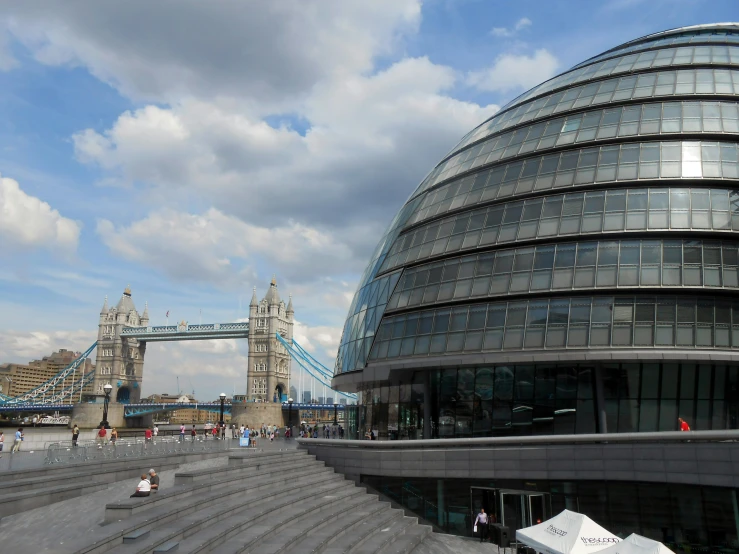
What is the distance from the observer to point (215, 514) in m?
20.4

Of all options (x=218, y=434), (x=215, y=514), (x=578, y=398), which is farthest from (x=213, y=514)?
(x=218, y=434)

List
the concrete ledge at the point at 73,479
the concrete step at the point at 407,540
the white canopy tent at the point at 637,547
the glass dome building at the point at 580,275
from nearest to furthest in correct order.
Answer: the white canopy tent at the point at 637,547 → the concrete ledge at the point at 73,479 → the concrete step at the point at 407,540 → the glass dome building at the point at 580,275

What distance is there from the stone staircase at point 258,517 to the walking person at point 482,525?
2.38 meters

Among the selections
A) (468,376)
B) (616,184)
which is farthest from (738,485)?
(616,184)

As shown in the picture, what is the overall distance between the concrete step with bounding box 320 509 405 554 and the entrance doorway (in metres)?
3.82

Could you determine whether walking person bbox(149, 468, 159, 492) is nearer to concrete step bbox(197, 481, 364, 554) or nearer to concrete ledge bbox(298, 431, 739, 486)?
concrete step bbox(197, 481, 364, 554)

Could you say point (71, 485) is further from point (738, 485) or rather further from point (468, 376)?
point (738, 485)

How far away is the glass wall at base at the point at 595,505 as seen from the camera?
22.4 m

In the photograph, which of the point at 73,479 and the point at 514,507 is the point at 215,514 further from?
the point at 514,507

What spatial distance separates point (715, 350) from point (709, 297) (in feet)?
8.59

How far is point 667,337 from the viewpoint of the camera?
89.6 ft

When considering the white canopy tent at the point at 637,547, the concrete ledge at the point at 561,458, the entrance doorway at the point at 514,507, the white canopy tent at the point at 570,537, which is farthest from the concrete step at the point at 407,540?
the white canopy tent at the point at 637,547

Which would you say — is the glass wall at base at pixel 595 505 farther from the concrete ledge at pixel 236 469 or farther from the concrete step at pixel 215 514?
the concrete step at pixel 215 514

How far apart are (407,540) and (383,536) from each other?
1.04m
